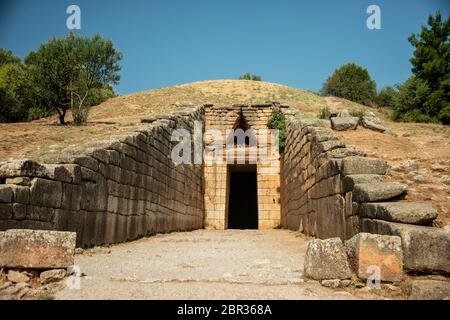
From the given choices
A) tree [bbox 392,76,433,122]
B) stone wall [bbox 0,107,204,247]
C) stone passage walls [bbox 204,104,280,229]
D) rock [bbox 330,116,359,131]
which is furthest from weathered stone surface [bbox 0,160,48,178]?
tree [bbox 392,76,433,122]

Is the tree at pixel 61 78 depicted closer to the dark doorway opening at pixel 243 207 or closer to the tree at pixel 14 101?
the tree at pixel 14 101

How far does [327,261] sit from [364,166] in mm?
2413

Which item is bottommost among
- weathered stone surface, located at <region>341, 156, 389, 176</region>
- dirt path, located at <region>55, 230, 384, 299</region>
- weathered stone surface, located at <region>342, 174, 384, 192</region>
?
dirt path, located at <region>55, 230, 384, 299</region>

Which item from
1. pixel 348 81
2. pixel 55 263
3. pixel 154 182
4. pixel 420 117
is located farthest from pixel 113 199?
pixel 348 81

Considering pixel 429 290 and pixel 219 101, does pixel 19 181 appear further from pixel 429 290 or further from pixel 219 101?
pixel 219 101

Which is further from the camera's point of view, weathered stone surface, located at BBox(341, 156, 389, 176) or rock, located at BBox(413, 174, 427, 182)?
rock, located at BBox(413, 174, 427, 182)

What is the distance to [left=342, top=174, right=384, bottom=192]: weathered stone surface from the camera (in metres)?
5.48

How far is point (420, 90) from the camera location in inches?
880

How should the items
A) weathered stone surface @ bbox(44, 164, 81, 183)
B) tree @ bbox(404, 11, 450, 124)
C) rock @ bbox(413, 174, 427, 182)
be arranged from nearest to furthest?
1. weathered stone surface @ bbox(44, 164, 81, 183)
2. rock @ bbox(413, 174, 427, 182)
3. tree @ bbox(404, 11, 450, 124)

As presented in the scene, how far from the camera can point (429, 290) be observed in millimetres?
3504

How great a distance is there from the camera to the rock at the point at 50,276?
3846 mm

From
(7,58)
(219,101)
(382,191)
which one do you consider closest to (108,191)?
(382,191)

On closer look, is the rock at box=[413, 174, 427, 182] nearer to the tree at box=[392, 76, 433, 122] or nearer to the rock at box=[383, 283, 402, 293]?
the rock at box=[383, 283, 402, 293]

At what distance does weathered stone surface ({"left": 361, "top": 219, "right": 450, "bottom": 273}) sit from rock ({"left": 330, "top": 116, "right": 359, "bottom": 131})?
6.63 m
